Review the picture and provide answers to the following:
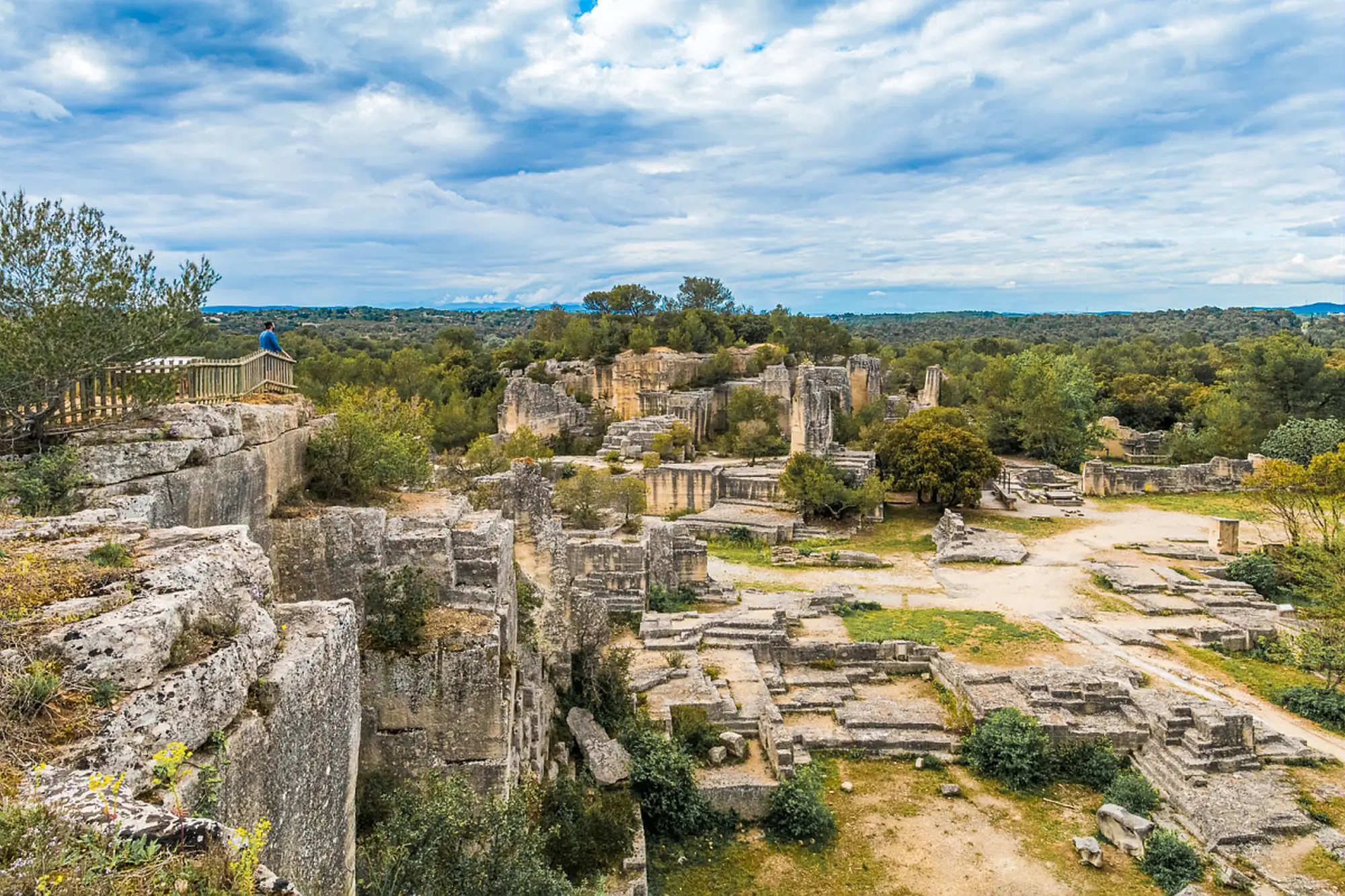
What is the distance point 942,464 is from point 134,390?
2880cm

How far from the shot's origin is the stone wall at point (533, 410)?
41719 mm

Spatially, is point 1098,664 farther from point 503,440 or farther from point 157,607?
point 503,440

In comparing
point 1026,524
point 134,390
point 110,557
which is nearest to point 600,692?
point 134,390

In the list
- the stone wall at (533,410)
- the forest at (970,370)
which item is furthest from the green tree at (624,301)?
the stone wall at (533,410)

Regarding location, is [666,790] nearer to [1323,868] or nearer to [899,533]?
[1323,868]

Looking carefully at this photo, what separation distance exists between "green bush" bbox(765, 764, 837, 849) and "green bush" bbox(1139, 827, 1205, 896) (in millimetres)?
4083

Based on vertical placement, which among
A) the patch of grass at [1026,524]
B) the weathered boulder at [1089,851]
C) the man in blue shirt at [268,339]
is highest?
the man in blue shirt at [268,339]

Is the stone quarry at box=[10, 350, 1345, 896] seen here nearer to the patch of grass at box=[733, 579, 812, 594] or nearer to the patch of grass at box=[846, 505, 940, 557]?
the patch of grass at box=[733, 579, 812, 594]

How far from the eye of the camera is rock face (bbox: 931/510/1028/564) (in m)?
25.7

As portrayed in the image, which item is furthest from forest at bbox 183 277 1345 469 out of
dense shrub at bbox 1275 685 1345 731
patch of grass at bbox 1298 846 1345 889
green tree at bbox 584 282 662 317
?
dense shrub at bbox 1275 685 1345 731

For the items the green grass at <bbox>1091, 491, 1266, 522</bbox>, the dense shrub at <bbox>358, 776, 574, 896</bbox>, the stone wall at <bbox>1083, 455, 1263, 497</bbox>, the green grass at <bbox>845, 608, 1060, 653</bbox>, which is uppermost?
the dense shrub at <bbox>358, 776, 574, 896</bbox>

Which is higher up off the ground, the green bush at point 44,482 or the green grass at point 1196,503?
the green bush at point 44,482

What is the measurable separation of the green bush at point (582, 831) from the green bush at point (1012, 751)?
21.8 feet

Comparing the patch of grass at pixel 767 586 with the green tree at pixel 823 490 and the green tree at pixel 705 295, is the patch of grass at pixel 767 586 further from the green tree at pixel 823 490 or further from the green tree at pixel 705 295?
the green tree at pixel 705 295
